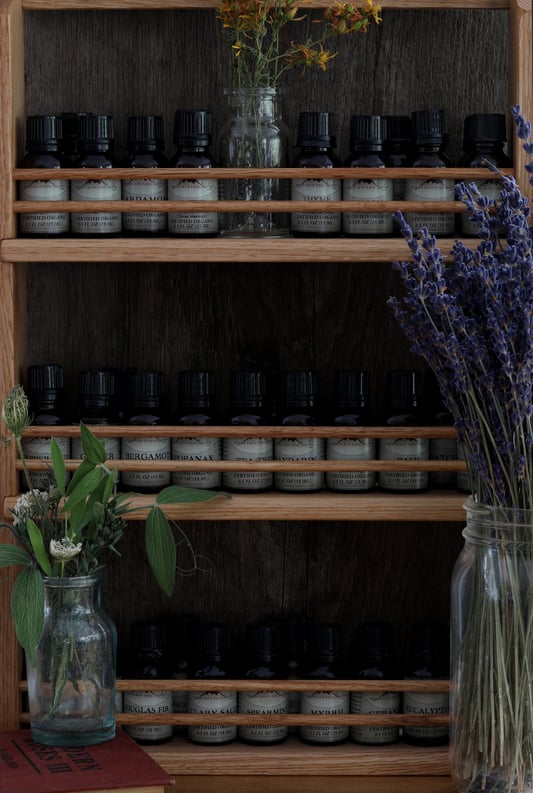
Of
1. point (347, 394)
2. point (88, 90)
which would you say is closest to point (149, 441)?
point (347, 394)

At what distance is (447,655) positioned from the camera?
1.24 meters

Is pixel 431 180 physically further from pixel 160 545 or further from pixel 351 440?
pixel 160 545

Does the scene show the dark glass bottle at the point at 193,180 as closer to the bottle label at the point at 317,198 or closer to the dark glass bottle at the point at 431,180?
the bottle label at the point at 317,198

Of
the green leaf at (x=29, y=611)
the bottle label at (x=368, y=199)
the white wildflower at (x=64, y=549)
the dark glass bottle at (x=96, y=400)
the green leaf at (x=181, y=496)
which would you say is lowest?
the green leaf at (x=29, y=611)

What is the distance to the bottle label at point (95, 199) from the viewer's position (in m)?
1.17

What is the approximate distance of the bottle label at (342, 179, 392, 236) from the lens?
46.1 inches

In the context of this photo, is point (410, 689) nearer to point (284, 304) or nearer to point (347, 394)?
point (347, 394)

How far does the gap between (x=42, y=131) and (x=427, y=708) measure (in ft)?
2.38

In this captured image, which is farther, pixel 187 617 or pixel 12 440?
pixel 187 617

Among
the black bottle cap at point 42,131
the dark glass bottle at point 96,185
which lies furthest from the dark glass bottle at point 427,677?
the black bottle cap at point 42,131

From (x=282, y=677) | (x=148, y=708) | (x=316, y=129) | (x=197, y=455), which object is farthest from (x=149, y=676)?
(x=316, y=129)

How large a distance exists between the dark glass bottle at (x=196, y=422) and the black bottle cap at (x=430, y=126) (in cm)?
34

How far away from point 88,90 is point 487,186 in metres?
0.49

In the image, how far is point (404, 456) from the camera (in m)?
1.18
